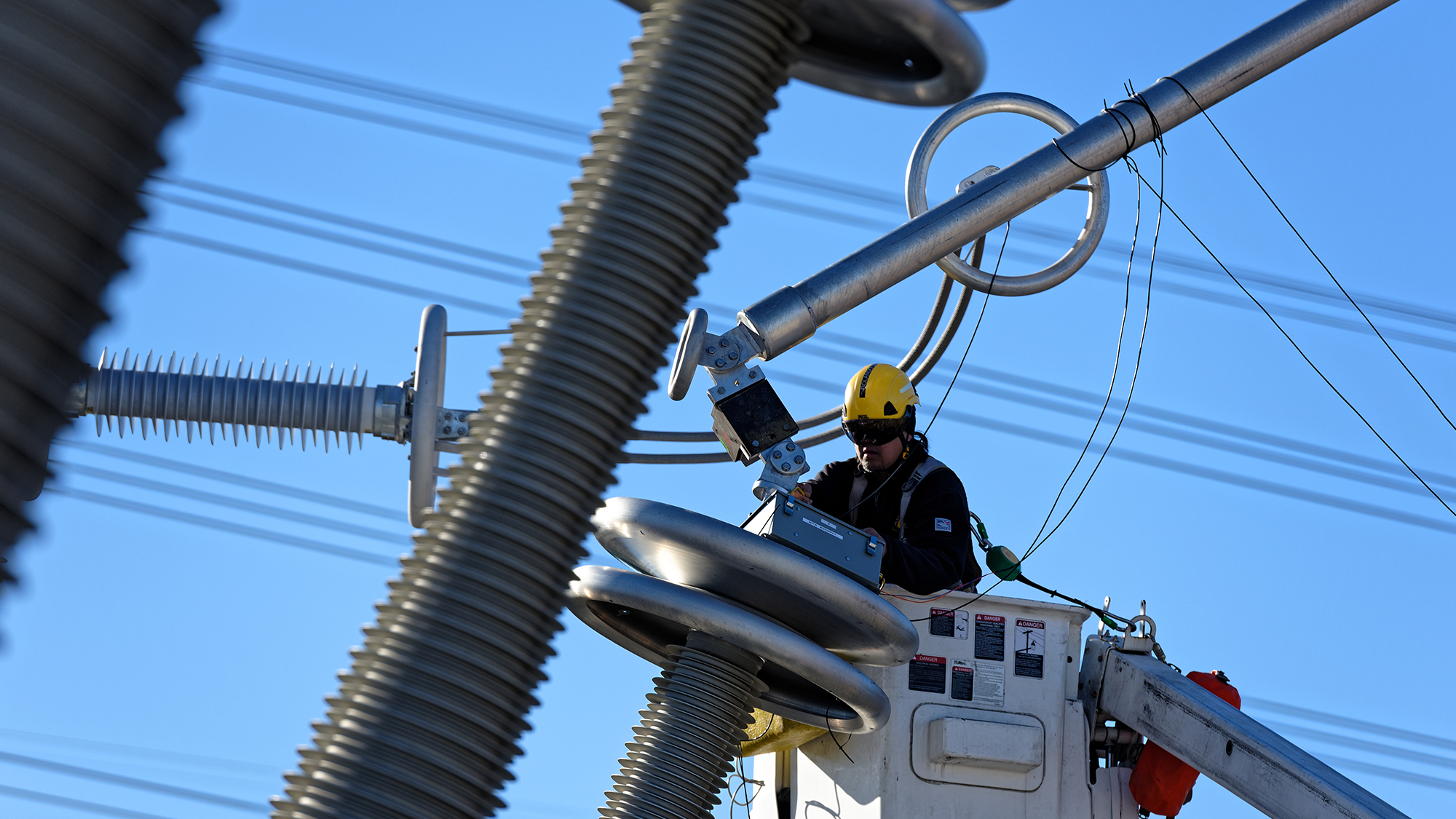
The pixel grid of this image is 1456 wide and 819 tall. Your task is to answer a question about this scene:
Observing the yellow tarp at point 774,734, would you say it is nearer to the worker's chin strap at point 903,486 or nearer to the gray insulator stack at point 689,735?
the gray insulator stack at point 689,735

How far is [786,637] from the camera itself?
743 centimetres

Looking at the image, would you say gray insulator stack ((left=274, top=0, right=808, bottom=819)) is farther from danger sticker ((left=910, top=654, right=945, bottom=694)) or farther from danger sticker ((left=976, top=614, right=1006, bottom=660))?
danger sticker ((left=976, top=614, right=1006, bottom=660))

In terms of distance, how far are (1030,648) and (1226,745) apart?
1165 mm

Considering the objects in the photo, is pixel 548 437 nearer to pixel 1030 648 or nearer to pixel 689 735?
pixel 689 735

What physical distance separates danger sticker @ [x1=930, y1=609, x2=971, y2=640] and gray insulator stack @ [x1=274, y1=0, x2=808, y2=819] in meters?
4.36

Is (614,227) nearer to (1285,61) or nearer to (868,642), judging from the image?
(868,642)

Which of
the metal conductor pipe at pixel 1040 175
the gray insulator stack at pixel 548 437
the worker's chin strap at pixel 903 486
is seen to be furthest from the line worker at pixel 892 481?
the gray insulator stack at pixel 548 437

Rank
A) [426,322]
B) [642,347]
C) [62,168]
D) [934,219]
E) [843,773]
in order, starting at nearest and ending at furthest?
[62,168] → [642,347] → [426,322] → [934,219] → [843,773]

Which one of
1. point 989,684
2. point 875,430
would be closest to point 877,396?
point 875,430

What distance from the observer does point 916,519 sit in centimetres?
898

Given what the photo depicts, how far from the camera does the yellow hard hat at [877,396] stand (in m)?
9.40

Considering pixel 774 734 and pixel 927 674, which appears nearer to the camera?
pixel 927 674

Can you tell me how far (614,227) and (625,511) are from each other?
10.2 ft

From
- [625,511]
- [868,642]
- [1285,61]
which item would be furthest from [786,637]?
[1285,61]
